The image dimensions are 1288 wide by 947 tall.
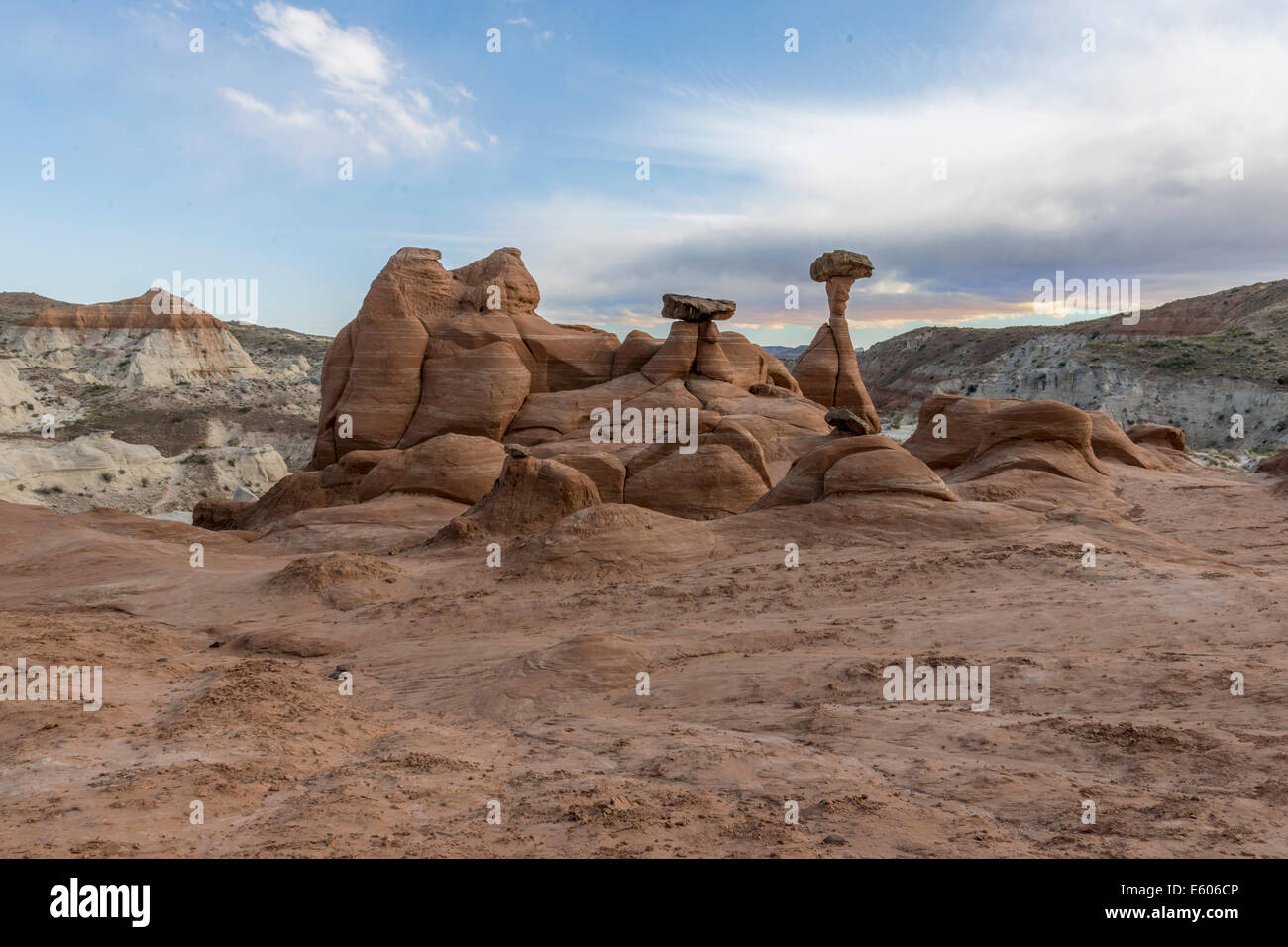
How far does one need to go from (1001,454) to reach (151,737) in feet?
63.4

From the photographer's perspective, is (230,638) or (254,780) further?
(230,638)

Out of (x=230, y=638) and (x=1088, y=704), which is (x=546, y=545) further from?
(x=1088, y=704)

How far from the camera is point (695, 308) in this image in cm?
3039

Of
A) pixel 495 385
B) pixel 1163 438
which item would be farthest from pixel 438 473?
pixel 1163 438

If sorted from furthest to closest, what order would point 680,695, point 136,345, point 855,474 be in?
1. point 136,345
2. point 855,474
3. point 680,695

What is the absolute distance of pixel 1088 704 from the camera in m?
7.91

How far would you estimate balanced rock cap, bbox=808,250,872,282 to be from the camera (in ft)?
113

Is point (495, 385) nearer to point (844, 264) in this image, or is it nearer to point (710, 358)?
point (710, 358)

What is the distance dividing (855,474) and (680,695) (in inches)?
333

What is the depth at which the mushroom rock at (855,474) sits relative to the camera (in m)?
16.2

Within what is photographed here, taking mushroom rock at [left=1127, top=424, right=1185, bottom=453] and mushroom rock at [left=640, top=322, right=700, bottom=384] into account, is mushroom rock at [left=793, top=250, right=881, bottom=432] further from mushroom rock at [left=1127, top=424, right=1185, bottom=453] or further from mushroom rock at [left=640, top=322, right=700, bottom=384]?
mushroom rock at [left=1127, top=424, right=1185, bottom=453]

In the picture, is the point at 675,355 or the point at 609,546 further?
the point at 675,355

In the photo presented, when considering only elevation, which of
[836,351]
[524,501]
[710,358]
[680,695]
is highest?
[836,351]
